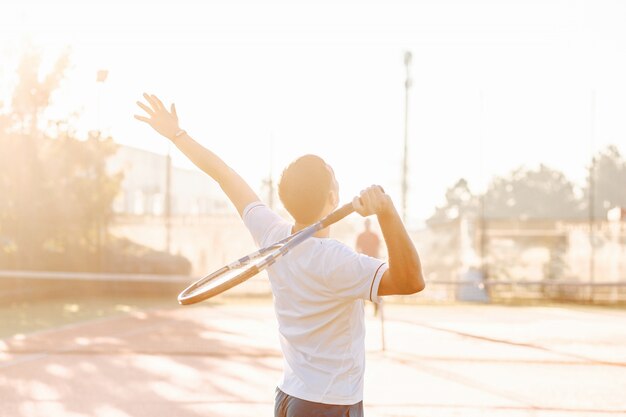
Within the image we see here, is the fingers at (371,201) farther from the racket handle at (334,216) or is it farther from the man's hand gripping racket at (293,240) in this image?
the racket handle at (334,216)

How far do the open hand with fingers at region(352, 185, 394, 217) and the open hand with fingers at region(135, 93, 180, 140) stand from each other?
1.12m

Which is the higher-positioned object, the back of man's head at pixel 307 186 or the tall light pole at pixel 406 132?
the tall light pole at pixel 406 132

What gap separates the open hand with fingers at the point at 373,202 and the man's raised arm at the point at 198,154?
30.5 inches

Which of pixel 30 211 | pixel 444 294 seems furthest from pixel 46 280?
pixel 444 294

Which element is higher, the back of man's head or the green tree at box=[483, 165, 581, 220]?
the green tree at box=[483, 165, 581, 220]

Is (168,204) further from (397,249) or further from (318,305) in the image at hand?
(397,249)

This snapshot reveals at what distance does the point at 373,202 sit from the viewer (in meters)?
2.55

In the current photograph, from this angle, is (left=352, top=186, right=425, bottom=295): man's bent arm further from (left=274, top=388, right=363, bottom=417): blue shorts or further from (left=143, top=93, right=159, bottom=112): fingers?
(left=143, top=93, right=159, bottom=112): fingers

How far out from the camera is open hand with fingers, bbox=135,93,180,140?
3459 millimetres

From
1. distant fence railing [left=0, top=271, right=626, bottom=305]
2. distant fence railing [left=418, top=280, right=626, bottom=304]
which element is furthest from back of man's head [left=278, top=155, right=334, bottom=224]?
distant fence railing [left=418, top=280, right=626, bottom=304]

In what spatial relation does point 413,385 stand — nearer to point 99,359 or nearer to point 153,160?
point 99,359

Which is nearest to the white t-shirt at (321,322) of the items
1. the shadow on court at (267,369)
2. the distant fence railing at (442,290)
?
the shadow on court at (267,369)

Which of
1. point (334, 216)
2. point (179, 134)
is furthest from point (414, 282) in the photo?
point (179, 134)

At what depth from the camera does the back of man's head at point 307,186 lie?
9.19ft
